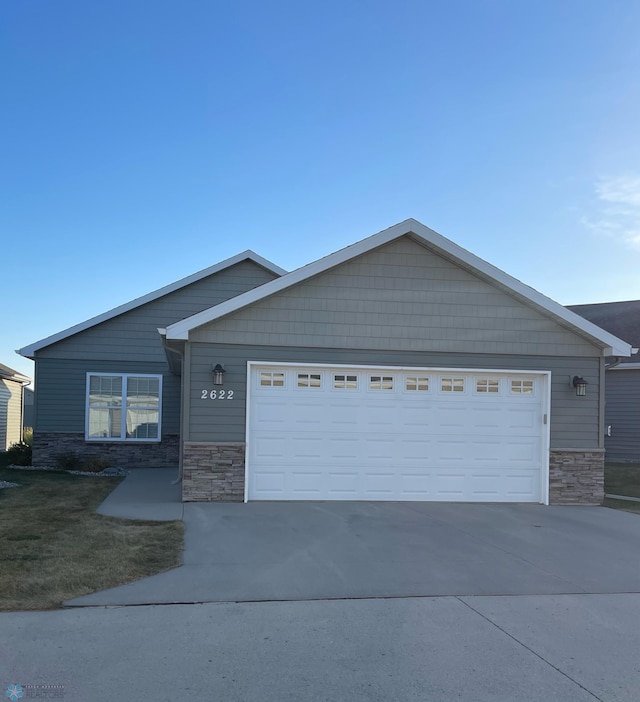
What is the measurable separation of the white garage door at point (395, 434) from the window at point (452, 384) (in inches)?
0.7

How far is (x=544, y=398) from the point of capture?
11.0 m

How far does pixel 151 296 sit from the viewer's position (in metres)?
16.2

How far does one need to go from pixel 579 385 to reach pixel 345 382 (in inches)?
173

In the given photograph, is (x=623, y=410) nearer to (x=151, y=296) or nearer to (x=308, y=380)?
(x=308, y=380)

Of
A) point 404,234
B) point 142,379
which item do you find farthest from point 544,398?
point 142,379

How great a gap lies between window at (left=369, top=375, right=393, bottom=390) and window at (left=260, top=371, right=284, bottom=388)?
1.65m

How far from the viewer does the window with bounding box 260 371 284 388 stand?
10.4 meters

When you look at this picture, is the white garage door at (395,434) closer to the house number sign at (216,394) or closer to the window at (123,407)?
the house number sign at (216,394)

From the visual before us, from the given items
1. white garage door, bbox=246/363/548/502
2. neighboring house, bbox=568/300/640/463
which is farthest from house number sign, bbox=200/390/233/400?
neighboring house, bbox=568/300/640/463

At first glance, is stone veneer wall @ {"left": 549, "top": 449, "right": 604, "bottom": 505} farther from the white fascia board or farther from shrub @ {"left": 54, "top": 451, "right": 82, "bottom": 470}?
the white fascia board

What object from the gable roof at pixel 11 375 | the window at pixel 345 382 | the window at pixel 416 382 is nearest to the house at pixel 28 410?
the gable roof at pixel 11 375

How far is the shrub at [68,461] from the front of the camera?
51.6 ft

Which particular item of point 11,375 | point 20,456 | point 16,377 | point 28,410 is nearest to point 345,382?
point 20,456

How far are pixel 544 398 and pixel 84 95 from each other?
10.8 metres
